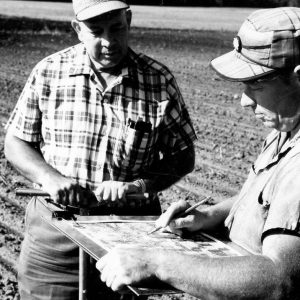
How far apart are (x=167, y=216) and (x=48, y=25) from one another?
879 inches

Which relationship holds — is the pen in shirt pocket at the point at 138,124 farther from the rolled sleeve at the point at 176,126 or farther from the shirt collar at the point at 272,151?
the shirt collar at the point at 272,151

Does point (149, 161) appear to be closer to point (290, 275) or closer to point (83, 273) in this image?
point (83, 273)

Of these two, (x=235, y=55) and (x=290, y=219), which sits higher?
(x=235, y=55)

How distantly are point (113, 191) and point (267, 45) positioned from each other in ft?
4.10

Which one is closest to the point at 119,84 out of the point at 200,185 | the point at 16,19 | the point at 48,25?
the point at 200,185

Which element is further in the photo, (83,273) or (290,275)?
(83,273)

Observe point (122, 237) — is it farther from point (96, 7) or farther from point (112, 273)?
point (96, 7)

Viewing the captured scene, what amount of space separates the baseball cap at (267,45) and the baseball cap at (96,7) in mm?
1131

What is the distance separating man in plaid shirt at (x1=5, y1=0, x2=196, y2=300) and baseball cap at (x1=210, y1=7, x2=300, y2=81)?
1.15 metres

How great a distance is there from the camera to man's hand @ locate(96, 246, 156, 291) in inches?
91.6

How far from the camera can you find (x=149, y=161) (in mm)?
3729

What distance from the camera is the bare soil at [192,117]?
21.4 ft

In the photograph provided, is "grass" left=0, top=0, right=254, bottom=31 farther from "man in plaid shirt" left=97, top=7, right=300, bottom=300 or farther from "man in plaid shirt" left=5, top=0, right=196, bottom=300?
"man in plaid shirt" left=97, top=7, right=300, bottom=300

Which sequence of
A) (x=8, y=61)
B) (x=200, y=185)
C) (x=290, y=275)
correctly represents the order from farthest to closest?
(x=8, y=61) < (x=200, y=185) < (x=290, y=275)
